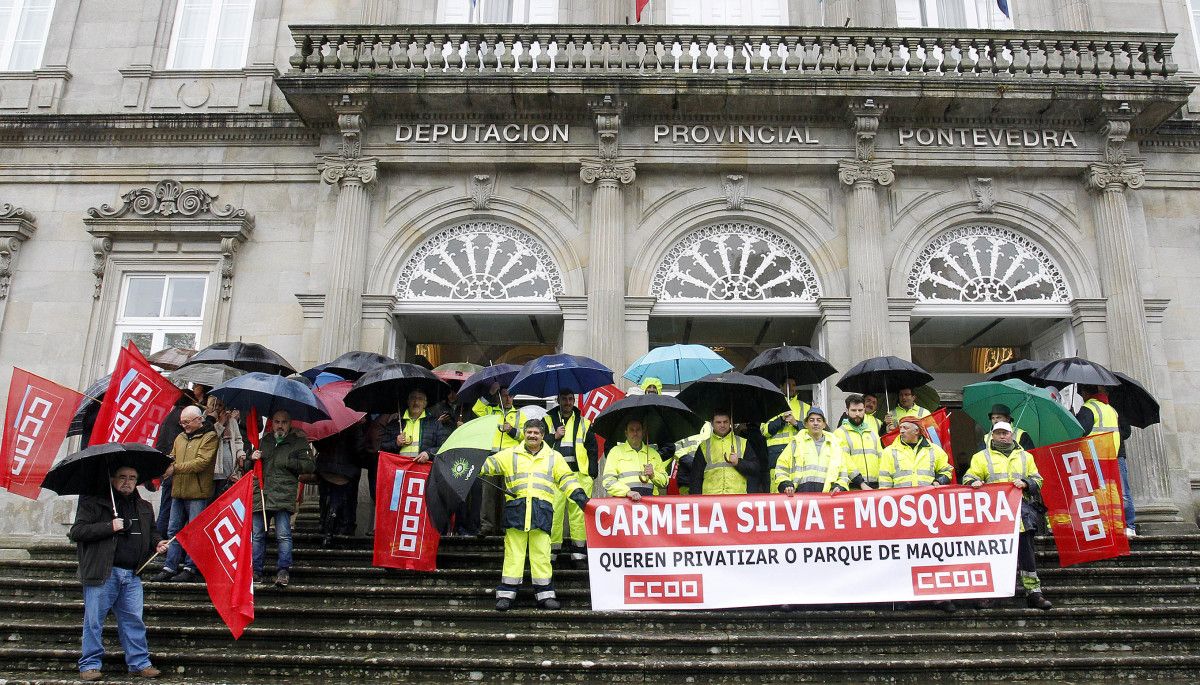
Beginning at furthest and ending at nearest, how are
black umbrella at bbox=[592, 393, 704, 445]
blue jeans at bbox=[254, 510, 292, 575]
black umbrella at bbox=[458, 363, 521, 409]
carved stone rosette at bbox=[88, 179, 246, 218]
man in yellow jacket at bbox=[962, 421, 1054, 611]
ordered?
carved stone rosette at bbox=[88, 179, 246, 218]
black umbrella at bbox=[458, 363, 521, 409]
blue jeans at bbox=[254, 510, 292, 575]
black umbrella at bbox=[592, 393, 704, 445]
man in yellow jacket at bbox=[962, 421, 1054, 611]

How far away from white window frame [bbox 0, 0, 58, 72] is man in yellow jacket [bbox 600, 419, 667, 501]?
14150 millimetres

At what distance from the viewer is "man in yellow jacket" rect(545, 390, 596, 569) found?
30.0ft

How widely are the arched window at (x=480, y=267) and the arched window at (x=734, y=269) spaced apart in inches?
76.6

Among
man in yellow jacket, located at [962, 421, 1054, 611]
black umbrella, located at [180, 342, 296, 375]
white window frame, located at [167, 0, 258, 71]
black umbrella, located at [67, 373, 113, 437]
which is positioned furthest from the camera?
white window frame, located at [167, 0, 258, 71]

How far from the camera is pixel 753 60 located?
14531 mm

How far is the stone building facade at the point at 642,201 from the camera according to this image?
1402 cm

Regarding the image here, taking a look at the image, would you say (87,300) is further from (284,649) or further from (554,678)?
(554,678)

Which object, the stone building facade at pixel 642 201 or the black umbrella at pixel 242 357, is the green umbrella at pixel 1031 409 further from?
the black umbrella at pixel 242 357

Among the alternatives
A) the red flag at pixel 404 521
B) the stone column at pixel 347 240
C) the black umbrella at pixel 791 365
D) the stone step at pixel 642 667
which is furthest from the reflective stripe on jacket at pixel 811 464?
the stone column at pixel 347 240

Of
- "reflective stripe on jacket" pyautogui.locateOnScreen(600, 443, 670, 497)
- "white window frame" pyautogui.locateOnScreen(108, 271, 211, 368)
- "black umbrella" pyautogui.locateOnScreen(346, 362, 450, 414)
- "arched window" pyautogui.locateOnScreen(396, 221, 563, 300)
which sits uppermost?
"arched window" pyautogui.locateOnScreen(396, 221, 563, 300)

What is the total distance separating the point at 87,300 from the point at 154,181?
2.32m

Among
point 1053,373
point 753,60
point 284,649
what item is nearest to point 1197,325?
point 1053,373

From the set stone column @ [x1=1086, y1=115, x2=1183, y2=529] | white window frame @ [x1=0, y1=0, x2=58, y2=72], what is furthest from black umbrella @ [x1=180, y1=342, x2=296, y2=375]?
stone column @ [x1=1086, y1=115, x2=1183, y2=529]

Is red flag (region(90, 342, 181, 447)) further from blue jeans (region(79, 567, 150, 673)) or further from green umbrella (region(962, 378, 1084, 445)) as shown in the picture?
green umbrella (region(962, 378, 1084, 445))
